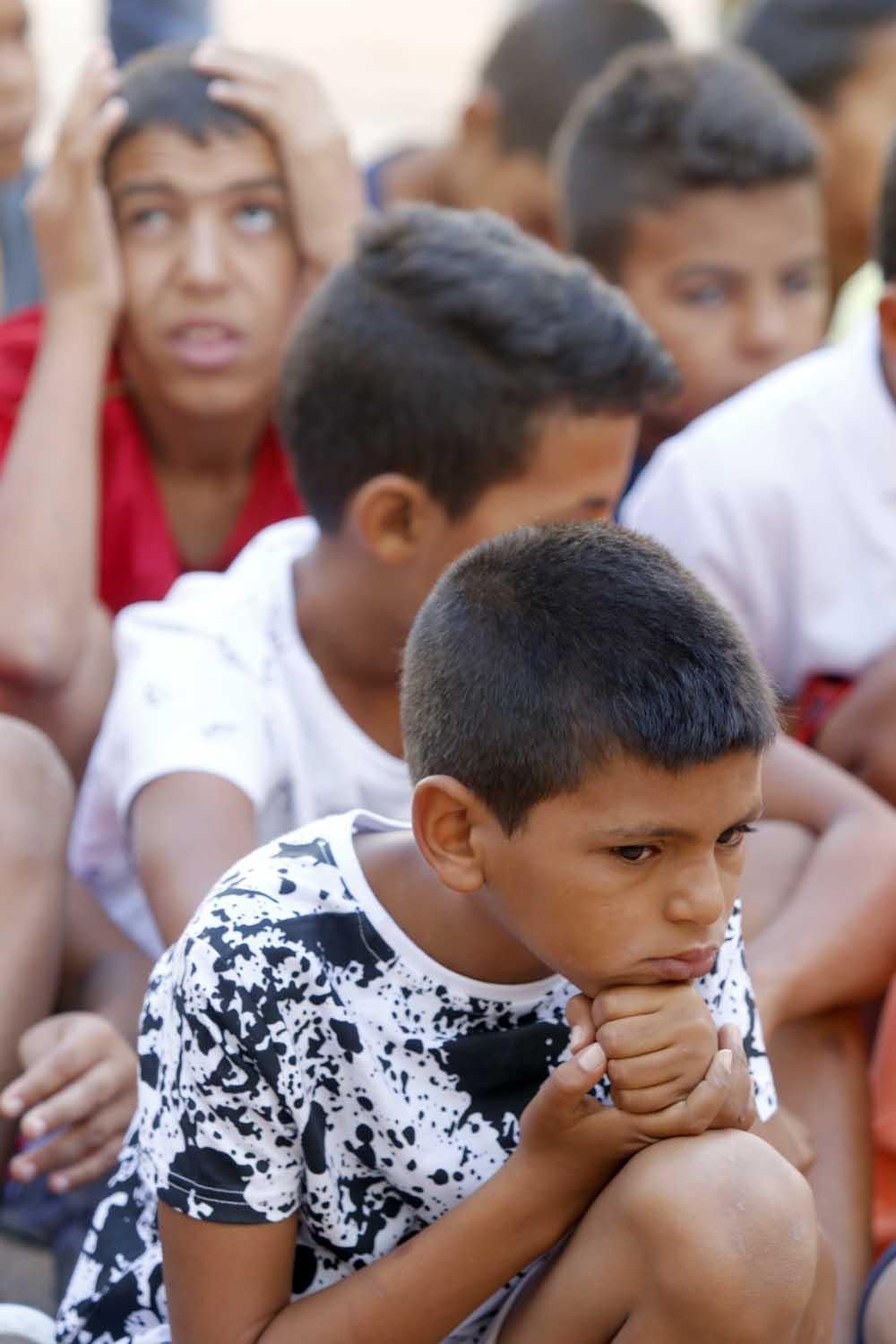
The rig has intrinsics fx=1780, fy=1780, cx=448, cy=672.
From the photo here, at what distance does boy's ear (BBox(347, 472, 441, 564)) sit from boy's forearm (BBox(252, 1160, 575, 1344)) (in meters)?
0.96

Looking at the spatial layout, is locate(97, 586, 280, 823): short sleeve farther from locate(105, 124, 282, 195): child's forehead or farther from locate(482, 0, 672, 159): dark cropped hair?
locate(482, 0, 672, 159): dark cropped hair

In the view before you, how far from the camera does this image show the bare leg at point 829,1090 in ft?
6.29

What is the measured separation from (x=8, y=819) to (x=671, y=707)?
0.88 metres

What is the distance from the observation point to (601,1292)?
1.43 meters

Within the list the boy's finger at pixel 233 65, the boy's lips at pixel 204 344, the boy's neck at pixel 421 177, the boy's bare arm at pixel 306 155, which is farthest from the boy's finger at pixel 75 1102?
the boy's neck at pixel 421 177

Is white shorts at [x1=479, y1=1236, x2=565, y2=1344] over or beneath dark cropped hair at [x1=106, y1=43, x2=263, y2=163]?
beneath

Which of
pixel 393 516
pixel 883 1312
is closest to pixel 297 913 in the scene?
pixel 883 1312

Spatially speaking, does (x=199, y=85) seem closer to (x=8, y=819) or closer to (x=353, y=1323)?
(x=8, y=819)

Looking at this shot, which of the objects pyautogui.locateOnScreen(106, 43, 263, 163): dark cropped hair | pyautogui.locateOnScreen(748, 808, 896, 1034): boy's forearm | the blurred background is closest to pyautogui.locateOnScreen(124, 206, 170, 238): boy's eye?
pyautogui.locateOnScreen(106, 43, 263, 163): dark cropped hair

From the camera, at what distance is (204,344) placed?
2842 millimetres

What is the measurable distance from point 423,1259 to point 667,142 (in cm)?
251

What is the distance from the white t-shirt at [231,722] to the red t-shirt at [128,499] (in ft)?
1.65

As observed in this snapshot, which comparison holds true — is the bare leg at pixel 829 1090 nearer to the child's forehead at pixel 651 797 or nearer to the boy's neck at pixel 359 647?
the boy's neck at pixel 359 647

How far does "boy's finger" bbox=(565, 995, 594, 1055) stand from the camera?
1.42 m
